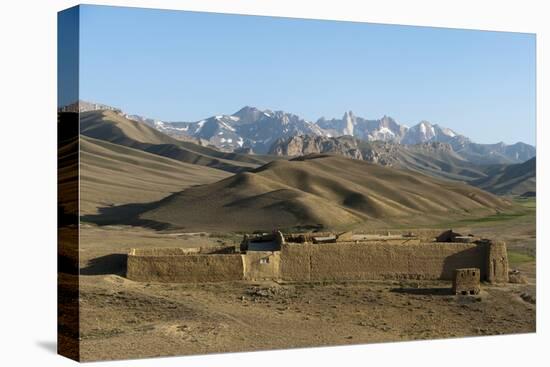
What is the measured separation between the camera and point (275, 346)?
24.3m

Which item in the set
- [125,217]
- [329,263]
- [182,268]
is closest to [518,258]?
[329,263]

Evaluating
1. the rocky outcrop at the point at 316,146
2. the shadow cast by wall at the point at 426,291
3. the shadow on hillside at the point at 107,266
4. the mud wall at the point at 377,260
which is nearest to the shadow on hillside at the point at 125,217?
the shadow on hillside at the point at 107,266

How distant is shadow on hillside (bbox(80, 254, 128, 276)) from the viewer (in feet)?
92.5

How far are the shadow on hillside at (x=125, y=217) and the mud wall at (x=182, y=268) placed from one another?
32.3 m

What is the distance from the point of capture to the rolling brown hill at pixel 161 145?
130250mm

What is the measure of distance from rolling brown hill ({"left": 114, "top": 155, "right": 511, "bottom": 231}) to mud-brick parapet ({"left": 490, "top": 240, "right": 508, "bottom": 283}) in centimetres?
3056

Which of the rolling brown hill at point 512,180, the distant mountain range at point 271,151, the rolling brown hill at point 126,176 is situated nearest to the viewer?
the rolling brown hill at point 126,176

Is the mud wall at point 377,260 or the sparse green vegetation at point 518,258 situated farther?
the sparse green vegetation at point 518,258

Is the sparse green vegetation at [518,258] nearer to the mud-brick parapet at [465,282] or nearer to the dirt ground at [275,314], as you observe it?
the dirt ground at [275,314]

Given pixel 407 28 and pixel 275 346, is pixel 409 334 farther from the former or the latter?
pixel 407 28

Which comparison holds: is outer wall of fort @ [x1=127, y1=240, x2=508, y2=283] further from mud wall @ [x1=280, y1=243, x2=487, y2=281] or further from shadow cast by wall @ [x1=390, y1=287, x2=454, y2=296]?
shadow cast by wall @ [x1=390, y1=287, x2=454, y2=296]

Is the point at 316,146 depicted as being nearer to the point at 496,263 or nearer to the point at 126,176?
the point at 126,176

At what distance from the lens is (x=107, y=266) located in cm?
2919

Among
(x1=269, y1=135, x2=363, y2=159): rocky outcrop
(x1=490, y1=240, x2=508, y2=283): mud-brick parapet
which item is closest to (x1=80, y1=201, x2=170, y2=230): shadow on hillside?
(x1=490, y1=240, x2=508, y2=283): mud-brick parapet
